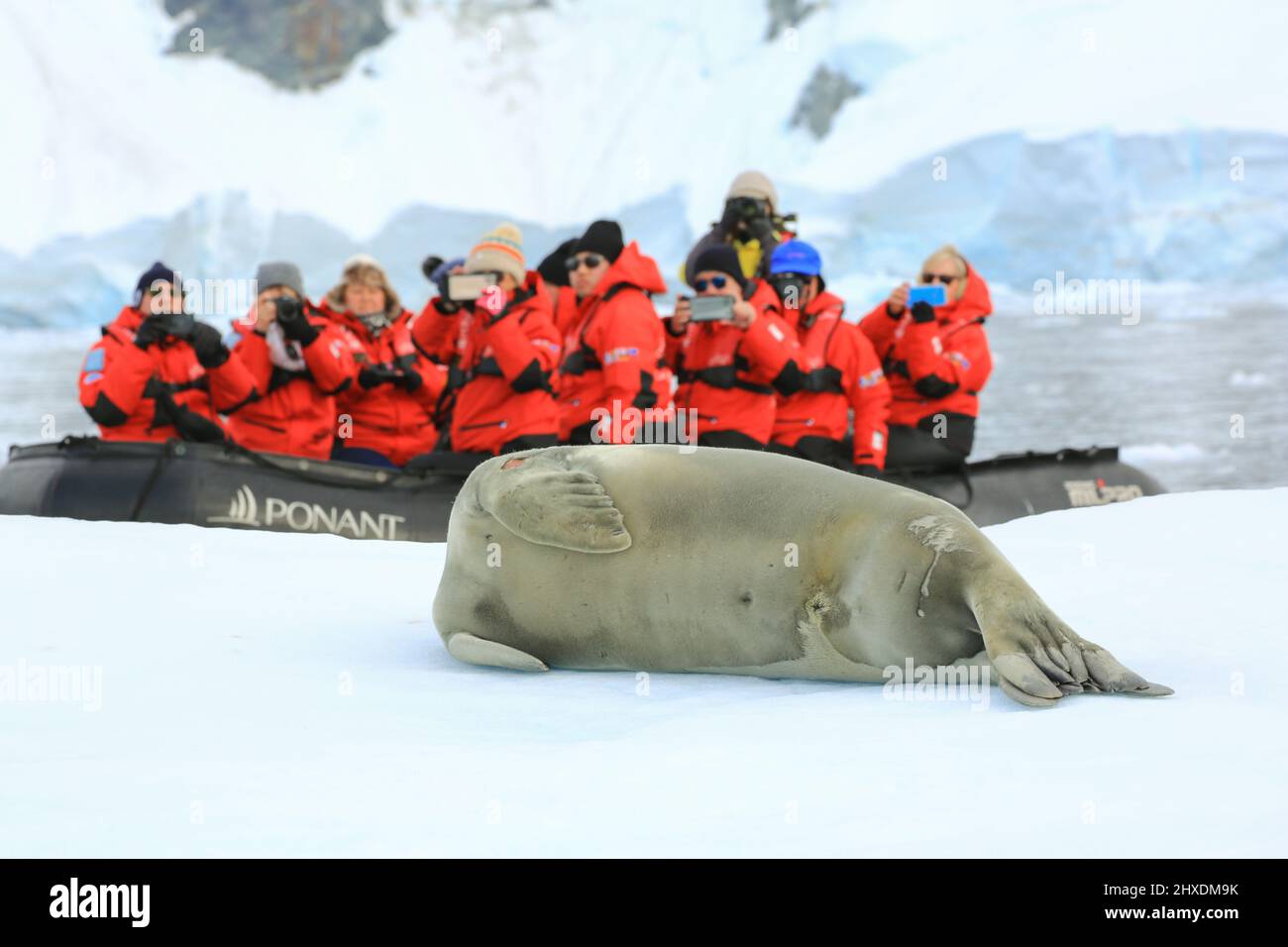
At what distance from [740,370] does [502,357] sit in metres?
1.08

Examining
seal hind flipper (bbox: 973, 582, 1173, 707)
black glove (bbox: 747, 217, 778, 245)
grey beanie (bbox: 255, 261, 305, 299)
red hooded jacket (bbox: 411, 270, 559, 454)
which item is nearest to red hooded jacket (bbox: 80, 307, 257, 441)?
grey beanie (bbox: 255, 261, 305, 299)

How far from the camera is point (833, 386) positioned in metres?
6.60

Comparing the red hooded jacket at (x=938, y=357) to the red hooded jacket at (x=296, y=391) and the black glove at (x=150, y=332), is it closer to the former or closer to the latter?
the red hooded jacket at (x=296, y=391)

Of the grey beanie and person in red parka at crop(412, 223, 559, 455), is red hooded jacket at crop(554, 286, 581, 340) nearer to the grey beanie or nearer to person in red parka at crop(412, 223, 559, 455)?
person in red parka at crop(412, 223, 559, 455)

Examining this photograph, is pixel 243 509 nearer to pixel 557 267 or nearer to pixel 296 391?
pixel 296 391

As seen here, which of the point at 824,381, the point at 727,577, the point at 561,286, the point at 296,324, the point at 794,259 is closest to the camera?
the point at 727,577

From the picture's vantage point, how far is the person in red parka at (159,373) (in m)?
5.93

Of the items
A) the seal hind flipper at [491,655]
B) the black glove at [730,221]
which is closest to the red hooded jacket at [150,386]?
the black glove at [730,221]

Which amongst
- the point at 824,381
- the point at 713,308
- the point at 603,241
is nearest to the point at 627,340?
the point at 713,308

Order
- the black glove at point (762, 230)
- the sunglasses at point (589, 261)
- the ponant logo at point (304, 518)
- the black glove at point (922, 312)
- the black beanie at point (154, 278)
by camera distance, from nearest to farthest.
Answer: the ponant logo at point (304, 518), the black beanie at point (154, 278), the sunglasses at point (589, 261), the black glove at point (922, 312), the black glove at point (762, 230)

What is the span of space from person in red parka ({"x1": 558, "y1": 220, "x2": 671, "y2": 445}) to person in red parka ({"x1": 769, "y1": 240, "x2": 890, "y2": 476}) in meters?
0.65

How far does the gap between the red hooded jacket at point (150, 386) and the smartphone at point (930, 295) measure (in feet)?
9.88

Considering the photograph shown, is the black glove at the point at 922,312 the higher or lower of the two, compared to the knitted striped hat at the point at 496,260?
lower

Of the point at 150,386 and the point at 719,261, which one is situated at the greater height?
the point at 719,261
